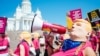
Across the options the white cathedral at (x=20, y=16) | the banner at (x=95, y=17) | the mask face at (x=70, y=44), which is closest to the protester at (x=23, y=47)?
the mask face at (x=70, y=44)

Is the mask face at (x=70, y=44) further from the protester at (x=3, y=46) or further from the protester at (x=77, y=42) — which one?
the protester at (x=3, y=46)

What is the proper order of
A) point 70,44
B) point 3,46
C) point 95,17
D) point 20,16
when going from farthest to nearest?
point 20,16 < point 95,17 < point 3,46 < point 70,44

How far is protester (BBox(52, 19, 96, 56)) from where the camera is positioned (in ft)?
17.7

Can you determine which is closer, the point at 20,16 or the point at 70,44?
the point at 70,44

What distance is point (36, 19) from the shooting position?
23.7 feet

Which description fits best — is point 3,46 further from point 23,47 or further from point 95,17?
point 95,17

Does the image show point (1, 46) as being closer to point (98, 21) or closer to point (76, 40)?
point (98, 21)

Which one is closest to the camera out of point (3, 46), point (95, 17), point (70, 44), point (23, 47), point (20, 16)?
point (70, 44)

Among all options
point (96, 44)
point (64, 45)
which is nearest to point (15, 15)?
point (96, 44)

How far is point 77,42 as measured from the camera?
216 inches

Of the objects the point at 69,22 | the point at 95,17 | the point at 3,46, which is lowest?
the point at 3,46

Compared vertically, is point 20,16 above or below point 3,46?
above

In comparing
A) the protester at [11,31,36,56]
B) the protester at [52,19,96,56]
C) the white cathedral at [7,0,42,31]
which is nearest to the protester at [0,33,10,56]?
the protester at [11,31,36,56]

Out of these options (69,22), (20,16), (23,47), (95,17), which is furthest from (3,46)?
(20,16)
